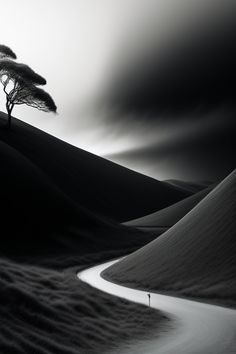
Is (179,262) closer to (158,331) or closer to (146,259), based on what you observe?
(146,259)

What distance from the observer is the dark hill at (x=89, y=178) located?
435 ft

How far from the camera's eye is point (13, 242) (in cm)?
7431

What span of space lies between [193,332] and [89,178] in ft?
413

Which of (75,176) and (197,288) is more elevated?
(75,176)

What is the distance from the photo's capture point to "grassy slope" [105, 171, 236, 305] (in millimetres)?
41344

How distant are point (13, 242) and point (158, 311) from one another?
159ft

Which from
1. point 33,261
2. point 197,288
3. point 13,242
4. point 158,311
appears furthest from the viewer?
point 13,242

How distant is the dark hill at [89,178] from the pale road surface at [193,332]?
3583 inches

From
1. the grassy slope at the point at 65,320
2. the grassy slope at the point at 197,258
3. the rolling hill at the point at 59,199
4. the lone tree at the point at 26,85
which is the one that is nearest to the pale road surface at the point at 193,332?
the grassy slope at the point at 65,320

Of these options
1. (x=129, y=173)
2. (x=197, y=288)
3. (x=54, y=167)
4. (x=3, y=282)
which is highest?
(x=129, y=173)

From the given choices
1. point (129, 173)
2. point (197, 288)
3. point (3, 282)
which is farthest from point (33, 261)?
point (129, 173)

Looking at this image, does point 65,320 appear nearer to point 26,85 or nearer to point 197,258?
point 197,258

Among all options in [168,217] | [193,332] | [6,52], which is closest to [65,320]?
[193,332]

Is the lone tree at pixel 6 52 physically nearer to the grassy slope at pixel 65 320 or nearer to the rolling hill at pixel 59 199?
the rolling hill at pixel 59 199
